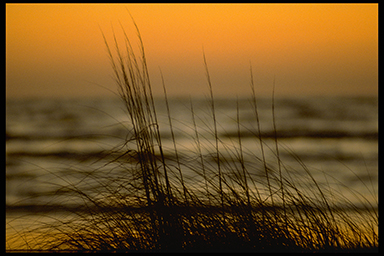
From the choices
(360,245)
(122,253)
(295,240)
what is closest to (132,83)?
(122,253)

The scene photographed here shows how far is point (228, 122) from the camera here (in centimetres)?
1605

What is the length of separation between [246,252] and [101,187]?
2.98ft

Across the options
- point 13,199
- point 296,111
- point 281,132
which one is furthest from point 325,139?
point 13,199

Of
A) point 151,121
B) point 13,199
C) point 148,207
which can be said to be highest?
point 151,121

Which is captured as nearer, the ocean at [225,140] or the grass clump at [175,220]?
the grass clump at [175,220]

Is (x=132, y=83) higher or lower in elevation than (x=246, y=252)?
higher

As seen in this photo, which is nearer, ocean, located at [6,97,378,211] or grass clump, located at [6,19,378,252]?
grass clump, located at [6,19,378,252]

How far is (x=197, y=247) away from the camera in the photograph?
1.86m

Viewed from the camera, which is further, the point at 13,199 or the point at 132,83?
the point at 13,199

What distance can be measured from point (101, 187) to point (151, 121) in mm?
487

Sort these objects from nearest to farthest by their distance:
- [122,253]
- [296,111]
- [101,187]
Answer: [122,253]
[101,187]
[296,111]

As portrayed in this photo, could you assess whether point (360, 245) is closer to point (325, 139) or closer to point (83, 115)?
point (325, 139)

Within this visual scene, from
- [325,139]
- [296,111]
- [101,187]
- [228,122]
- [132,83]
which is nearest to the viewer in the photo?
[132,83]

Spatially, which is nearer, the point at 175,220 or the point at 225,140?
the point at 175,220
